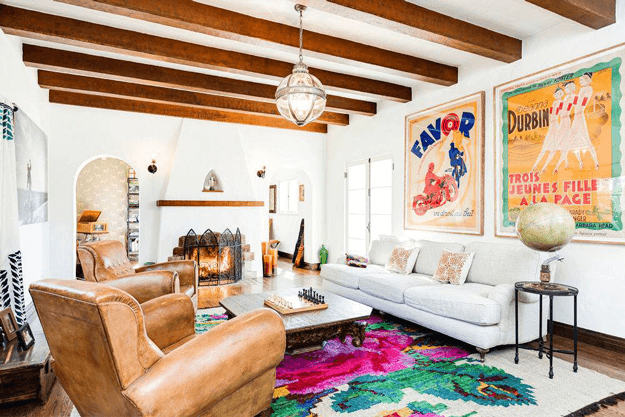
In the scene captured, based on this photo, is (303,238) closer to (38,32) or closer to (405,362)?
(405,362)

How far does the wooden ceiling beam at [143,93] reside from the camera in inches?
183

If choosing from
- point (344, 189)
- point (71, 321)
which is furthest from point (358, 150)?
point (71, 321)

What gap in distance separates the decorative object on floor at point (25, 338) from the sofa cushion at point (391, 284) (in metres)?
2.92

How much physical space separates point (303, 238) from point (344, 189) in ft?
5.62

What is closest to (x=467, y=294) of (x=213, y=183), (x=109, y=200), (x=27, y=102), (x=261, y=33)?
(x=261, y=33)

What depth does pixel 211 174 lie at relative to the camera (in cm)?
640

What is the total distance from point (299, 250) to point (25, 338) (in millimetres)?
5584

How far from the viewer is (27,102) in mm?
4078

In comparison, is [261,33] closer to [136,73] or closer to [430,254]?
[136,73]

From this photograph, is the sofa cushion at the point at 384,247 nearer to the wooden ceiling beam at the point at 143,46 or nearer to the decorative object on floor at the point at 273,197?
the wooden ceiling beam at the point at 143,46

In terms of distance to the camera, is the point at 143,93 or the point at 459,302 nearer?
the point at 459,302

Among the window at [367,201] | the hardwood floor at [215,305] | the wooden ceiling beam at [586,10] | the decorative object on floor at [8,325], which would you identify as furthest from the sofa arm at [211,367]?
the window at [367,201]

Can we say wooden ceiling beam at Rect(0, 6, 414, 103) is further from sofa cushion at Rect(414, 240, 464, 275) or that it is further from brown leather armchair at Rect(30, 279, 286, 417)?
brown leather armchair at Rect(30, 279, 286, 417)

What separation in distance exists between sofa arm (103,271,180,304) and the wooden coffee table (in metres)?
0.49
